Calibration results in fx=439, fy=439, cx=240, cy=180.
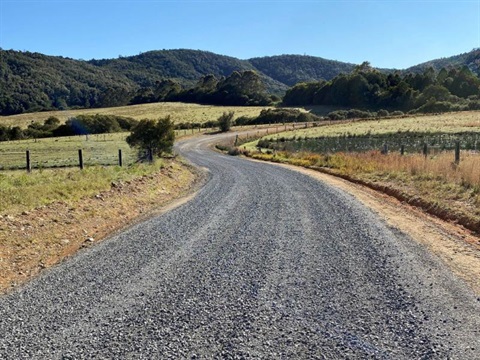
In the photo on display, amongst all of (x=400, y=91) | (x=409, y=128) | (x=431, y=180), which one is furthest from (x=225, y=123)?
(x=431, y=180)

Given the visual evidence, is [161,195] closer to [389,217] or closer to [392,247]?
[389,217]

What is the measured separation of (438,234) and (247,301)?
545 centimetres

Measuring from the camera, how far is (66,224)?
10414mm

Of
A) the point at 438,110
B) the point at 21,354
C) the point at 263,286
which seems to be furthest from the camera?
the point at 438,110

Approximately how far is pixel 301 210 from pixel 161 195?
6488 millimetres

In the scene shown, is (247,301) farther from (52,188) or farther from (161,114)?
(161,114)

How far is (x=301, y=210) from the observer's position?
12195 millimetres

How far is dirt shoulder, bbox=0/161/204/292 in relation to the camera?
788cm

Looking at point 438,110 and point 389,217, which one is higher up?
point 438,110

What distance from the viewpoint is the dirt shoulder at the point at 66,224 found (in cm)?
788

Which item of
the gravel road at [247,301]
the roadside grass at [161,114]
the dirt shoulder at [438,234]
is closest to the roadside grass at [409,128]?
the roadside grass at [161,114]

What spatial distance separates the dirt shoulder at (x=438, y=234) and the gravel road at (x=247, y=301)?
0.32 meters

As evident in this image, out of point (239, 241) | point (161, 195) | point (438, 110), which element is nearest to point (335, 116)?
point (438, 110)

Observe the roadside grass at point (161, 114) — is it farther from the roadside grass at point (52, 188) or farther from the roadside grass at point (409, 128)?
the roadside grass at point (52, 188)
